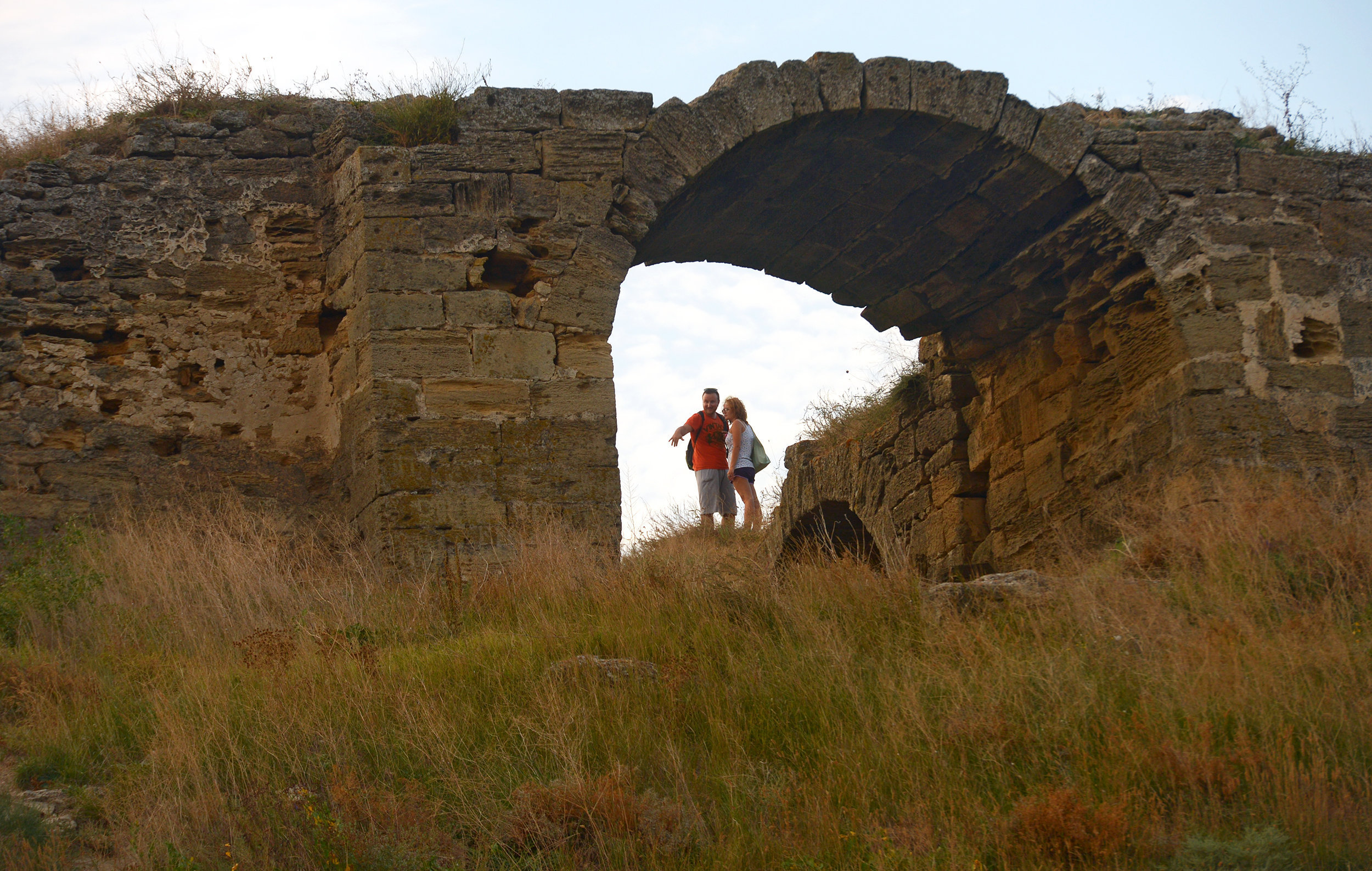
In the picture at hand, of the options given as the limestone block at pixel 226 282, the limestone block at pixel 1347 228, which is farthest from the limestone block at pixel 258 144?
the limestone block at pixel 1347 228

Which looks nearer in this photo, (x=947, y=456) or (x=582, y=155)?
(x=582, y=155)

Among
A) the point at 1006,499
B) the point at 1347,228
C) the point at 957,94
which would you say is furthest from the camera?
the point at 1006,499

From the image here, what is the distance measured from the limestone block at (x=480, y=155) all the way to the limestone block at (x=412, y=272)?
0.44m

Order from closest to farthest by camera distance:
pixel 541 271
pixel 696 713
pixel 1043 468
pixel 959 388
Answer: pixel 696 713 → pixel 541 271 → pixel 1043 468 → pixel 959 388

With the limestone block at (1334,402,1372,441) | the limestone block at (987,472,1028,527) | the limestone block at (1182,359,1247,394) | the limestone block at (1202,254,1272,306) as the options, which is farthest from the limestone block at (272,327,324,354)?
the limestone block at (1334,402,1372,441)

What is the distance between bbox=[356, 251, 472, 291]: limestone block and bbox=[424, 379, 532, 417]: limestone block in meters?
0.49

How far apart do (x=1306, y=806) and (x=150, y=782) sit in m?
3.11

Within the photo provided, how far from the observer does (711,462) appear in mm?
10594

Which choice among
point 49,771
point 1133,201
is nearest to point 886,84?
point 1133,201

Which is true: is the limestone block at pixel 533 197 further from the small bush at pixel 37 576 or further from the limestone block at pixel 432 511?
the small bush at pixel 37 576

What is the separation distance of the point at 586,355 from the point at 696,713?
8.52ft

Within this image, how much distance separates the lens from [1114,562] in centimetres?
591

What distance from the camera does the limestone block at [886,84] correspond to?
6.61 m

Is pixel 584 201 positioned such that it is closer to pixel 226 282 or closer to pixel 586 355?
pixel 586 355
